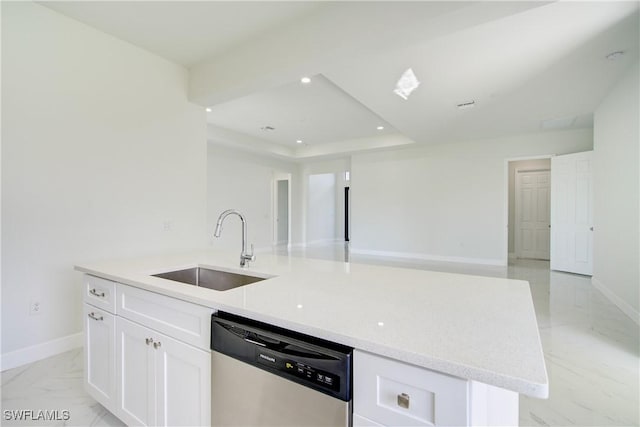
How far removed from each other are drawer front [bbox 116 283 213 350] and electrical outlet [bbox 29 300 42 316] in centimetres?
155

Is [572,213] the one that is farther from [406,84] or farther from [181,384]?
[181,384]

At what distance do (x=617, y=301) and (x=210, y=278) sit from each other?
460 centimetres

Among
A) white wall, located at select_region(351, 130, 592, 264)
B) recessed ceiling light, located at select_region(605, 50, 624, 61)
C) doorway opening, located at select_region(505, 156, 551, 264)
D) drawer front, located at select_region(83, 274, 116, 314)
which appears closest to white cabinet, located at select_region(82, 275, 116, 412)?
drawer front, located at select_region(83, 274, 116, 314)

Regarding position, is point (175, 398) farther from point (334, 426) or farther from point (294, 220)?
point (294, 220)

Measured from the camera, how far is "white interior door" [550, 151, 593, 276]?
5156 millimetres

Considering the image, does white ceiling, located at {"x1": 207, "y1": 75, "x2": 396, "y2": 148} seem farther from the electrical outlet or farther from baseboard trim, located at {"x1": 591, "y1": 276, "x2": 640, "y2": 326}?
baseboard trim, located at {"x1": 591, "y1": 276, "x2": 640, "y2": 326}

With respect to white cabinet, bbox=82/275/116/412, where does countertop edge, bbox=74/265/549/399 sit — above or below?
above

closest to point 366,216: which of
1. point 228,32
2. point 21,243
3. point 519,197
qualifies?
point 519,197

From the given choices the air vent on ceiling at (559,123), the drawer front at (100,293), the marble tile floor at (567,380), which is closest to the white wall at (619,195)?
the marble tile floor at (567,380)

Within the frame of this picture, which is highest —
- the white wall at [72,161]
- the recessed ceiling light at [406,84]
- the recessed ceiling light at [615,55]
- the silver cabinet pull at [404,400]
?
the recessed ceiling light at [615,55]

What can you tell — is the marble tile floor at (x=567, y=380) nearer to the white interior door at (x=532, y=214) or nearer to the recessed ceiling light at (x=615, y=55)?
the recessed ceiling light at (x=615, y=55)

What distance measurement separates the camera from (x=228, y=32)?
272 centimetres

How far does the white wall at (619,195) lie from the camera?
3.08 metres

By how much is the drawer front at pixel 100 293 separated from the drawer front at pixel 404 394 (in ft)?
4.49
